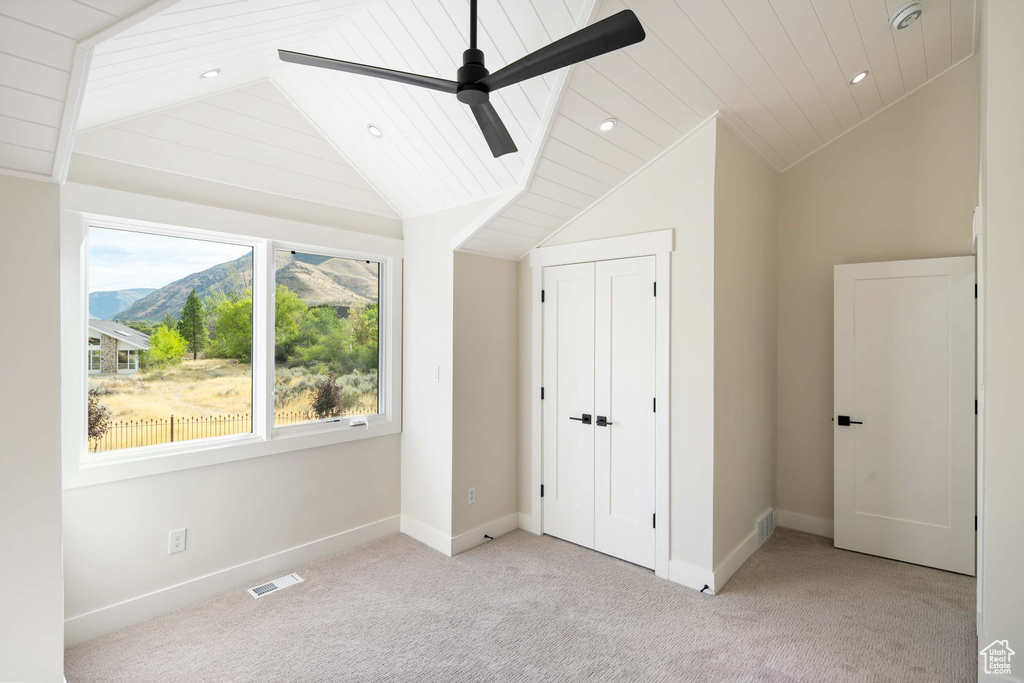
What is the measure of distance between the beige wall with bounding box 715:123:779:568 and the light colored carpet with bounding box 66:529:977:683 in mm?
470

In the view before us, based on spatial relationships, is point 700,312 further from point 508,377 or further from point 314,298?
point 314,298

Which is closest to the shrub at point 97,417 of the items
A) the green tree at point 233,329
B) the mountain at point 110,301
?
the mountain at point 110,301

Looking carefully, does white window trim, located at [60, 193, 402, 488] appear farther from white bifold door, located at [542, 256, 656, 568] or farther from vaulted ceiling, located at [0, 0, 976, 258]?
white bifold door, located at [542, 256, 656, 568]

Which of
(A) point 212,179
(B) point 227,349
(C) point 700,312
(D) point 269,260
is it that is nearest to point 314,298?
(D) point 269,260

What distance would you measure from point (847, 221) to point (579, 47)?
317cm

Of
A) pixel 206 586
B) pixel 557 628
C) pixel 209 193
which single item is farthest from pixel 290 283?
pixel 557 628

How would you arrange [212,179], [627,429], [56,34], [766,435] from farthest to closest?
[766,435], [627,429], [212,179], [56,34]

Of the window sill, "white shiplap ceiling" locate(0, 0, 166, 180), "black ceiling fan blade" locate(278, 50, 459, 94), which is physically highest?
"black ceiling fan blade" locate(278, 50, 459, 94)

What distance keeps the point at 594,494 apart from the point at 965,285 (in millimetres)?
2727

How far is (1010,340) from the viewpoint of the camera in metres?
1.77

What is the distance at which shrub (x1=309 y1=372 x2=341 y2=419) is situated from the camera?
3473mm

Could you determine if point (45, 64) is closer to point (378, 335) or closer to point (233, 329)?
point (233, 329)

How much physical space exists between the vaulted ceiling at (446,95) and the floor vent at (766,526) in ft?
8.59

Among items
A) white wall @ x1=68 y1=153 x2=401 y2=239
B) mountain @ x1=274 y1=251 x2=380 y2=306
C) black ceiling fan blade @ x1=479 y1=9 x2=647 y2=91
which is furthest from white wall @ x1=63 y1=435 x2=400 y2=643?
black ceiling fan blade @ x1=479 y1=9 x2=647 y2=91
